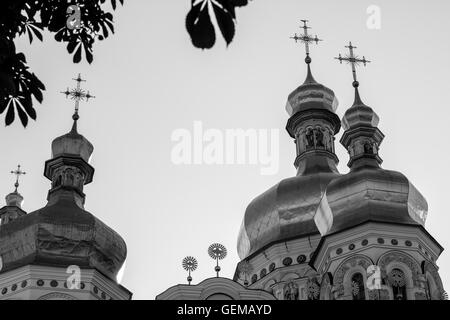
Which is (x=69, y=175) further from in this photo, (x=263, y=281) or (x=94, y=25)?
(x=94, y=25)

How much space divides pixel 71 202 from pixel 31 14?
1664cm

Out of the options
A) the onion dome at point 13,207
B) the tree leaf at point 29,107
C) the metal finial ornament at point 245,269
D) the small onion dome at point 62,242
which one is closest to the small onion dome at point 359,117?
the metal finial ornament at point 245,269

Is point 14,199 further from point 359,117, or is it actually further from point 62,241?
point 359,117

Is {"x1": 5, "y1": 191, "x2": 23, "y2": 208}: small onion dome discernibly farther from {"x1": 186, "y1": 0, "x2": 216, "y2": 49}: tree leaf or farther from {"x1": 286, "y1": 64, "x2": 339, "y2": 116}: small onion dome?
{"x1": 186, "y1": 0, "x2": 216, "y2": 49}: tree leaf

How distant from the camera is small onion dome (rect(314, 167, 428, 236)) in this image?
1911cm

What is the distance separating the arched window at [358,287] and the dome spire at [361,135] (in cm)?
354

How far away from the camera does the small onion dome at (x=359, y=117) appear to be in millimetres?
23484

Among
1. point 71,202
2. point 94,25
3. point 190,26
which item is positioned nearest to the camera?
point 190,26

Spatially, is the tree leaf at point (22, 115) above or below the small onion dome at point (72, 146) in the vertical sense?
below

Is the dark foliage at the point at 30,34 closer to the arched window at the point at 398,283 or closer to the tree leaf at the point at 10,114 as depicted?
the tree leaf at the point at 10,114

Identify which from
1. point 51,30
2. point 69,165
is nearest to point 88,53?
point 51,30

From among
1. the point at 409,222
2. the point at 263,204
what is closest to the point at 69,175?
the point at 263,204

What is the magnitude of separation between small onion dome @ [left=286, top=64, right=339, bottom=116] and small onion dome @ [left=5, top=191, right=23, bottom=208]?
34.7ft
